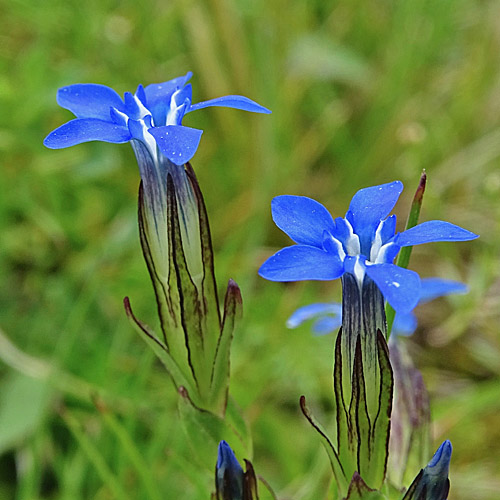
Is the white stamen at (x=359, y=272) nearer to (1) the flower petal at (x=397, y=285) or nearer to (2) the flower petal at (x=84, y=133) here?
(1) the flower petal at (x=397, y=285)

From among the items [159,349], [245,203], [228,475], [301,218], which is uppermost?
[245,203]

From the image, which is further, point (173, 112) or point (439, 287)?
point (439, 287)

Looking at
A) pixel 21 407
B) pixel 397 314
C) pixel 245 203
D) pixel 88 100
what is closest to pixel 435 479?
pixel 397 314

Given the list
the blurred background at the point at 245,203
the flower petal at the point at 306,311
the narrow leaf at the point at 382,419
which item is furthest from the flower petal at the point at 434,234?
the blurred background at the point at 245,203

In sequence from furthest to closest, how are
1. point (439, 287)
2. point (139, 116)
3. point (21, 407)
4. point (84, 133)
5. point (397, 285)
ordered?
point (21, 407)
point (439, 287)
point (139, 116)
point (84, 133)
point (397, 285)

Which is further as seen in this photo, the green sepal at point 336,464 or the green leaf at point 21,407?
the green leaf at point 21,407

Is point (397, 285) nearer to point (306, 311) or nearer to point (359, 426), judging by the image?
point (359, 426)

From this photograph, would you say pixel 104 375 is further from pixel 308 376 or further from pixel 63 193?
pixel 63 193
